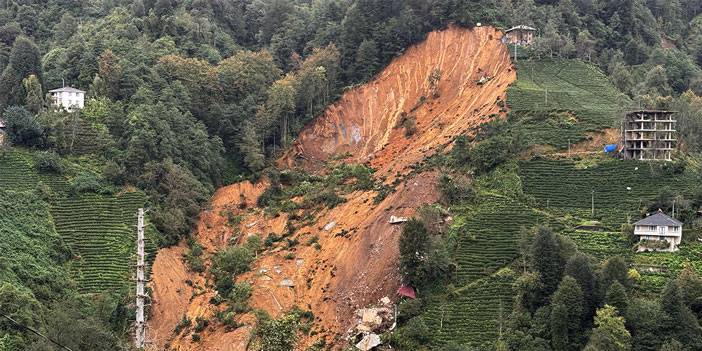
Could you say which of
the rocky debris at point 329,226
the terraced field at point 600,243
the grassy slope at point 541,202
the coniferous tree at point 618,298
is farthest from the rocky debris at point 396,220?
the coniferous tree at point 618,298

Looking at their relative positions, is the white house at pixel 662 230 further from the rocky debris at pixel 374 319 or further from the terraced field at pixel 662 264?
the rocky debris at pixel 374 319

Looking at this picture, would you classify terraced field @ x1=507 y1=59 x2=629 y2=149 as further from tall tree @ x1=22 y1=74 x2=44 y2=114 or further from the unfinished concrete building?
tall tree @ x1=22 y1=74 x2=44 y2=114

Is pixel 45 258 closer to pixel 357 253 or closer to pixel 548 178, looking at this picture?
pixel 357 253

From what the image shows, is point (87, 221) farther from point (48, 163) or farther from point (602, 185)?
point (602, 185)

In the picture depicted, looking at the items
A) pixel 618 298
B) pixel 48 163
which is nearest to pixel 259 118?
pixel 48 163

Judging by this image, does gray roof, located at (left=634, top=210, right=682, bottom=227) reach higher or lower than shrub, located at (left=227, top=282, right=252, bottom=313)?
higher

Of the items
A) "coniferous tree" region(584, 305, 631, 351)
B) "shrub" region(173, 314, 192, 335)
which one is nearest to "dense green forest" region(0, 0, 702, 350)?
"coniferous tree" region(584, 305, 631, 351)
